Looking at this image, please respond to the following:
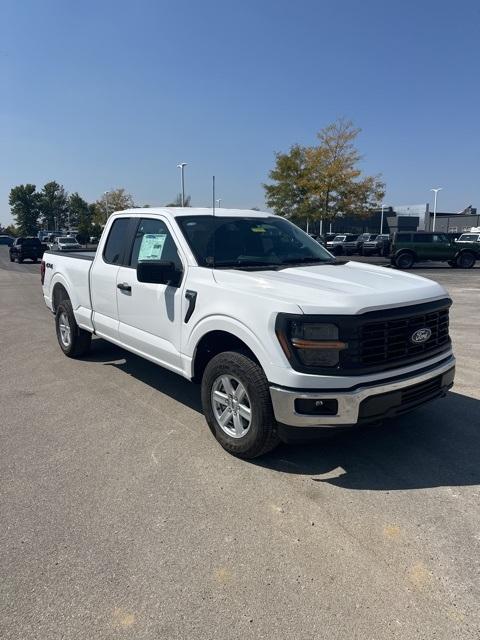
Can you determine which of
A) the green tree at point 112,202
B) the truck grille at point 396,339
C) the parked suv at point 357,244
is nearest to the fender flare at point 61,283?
the truck grille at point 396,339

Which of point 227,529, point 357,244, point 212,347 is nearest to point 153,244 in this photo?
point 212,347

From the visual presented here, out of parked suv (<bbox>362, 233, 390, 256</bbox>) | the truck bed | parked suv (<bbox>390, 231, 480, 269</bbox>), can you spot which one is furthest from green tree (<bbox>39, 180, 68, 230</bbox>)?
the truck bed

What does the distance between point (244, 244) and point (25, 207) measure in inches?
3985

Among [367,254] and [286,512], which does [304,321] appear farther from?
[367,254]

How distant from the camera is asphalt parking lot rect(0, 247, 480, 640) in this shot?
7.39ft

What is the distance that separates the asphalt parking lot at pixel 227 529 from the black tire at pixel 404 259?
2088 cm

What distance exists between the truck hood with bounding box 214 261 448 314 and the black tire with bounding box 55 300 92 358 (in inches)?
126

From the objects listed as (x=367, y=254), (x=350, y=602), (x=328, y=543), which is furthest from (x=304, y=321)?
(x=367, y=254)

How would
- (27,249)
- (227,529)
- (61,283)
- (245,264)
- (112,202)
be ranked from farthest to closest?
(112,202)
(27,249)
(61,283)
(245,264)
(227,529)

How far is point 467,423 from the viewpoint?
4.43 m

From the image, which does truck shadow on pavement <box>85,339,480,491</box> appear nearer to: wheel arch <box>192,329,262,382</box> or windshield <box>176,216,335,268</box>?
wheel arch <box>192,329,262,382</box>

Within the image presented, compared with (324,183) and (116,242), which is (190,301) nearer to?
(116,242)

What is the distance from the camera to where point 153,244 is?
482 centimetres

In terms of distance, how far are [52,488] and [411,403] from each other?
2560 mm
